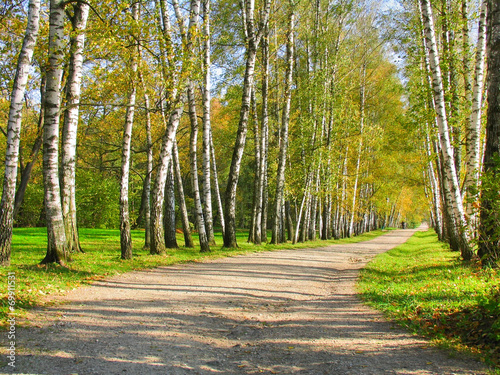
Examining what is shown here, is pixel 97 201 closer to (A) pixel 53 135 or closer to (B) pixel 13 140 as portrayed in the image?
(A) pixel 53 135

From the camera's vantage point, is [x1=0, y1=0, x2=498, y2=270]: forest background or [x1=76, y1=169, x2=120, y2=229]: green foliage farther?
[x1=76, y1=169, x2=120, y2=229]: green foliage

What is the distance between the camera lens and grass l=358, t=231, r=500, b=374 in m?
4.42

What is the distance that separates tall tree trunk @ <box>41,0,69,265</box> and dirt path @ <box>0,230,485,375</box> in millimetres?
1806

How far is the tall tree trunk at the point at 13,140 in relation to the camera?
7.88 m

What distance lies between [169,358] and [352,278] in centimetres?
679

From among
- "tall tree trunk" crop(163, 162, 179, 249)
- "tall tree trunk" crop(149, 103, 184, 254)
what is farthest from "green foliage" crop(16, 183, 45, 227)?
"tall tree trunk" crop(149, 103, 184, 254)

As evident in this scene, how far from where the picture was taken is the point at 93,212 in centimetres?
2923

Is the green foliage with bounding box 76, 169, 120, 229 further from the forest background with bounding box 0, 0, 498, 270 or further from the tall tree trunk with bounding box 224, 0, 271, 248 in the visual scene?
the tall tree trunk with bounding box 224, 0, 271, 248

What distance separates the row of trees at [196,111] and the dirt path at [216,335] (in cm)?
362

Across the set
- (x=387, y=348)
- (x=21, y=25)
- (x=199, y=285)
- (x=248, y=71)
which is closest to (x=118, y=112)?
(x=21, y=25)

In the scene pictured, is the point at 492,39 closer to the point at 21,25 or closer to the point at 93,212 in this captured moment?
the point at 21,25

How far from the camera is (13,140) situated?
26.2ft

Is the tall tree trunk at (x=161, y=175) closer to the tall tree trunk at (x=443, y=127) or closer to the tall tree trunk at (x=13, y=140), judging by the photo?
the tall tree trunk at (x=13, y=140)

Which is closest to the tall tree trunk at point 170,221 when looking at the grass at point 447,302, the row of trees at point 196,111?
the row of trees at point 196,111
